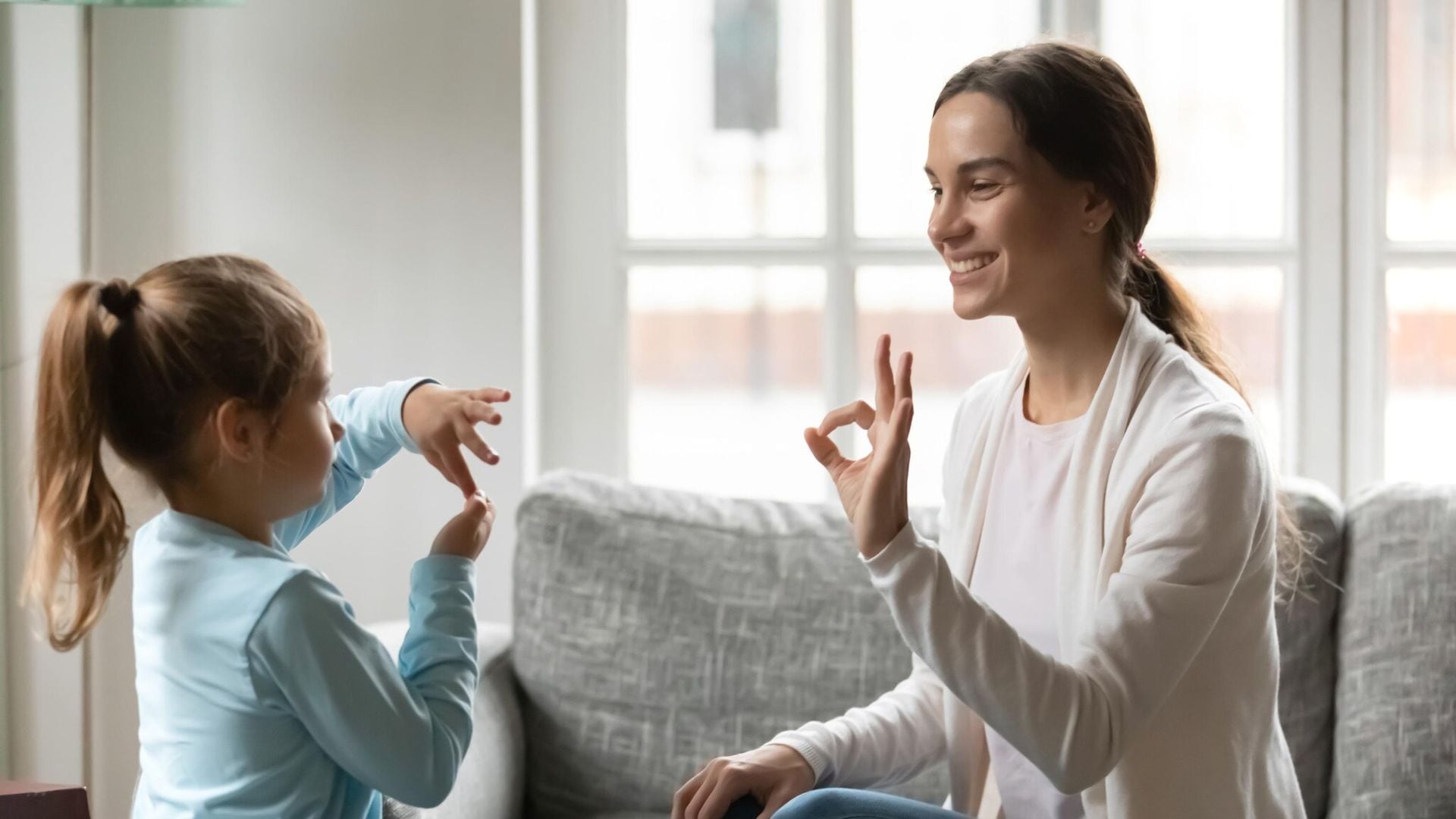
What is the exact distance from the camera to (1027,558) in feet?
5.10

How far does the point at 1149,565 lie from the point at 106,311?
3.03ft

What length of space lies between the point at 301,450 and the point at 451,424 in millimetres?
182

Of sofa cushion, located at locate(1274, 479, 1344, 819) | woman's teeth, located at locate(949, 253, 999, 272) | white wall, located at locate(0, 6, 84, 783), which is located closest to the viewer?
woman's teeth, located at locate(949, 253, 999, 272)

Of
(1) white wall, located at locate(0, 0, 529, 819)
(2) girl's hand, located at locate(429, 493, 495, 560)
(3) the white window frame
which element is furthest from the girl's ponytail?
(3) the white window frame

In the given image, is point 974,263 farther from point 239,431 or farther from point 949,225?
point 239,431

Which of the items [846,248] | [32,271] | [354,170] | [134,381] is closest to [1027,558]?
[134,381]

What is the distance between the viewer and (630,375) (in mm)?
2551

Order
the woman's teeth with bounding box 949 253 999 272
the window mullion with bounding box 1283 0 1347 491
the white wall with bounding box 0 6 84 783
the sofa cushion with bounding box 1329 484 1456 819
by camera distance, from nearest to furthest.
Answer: the woman's teeth with bounding box 949 253 999 272, the sofa cushion with bounding box 1329 484 1456 819, the white wall with bounding box 0 6 84 783, the window mullion with bounding box 1283 0 1347 491

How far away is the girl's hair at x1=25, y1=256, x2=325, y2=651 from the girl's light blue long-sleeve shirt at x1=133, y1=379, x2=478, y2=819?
0.05m

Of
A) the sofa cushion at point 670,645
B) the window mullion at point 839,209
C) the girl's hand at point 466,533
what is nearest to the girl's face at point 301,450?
the girl's hand at point 466,533

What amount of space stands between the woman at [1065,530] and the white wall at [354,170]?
38.5 inches

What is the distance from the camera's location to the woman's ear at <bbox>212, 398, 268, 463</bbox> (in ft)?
3.97

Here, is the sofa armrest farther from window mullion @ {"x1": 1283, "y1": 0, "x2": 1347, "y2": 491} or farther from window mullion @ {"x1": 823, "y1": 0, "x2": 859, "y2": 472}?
window mullion @ {"x1": 1283, "y1": 0, "x2": 1347, "y2": 491}

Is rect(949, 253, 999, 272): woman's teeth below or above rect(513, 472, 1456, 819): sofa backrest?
above
